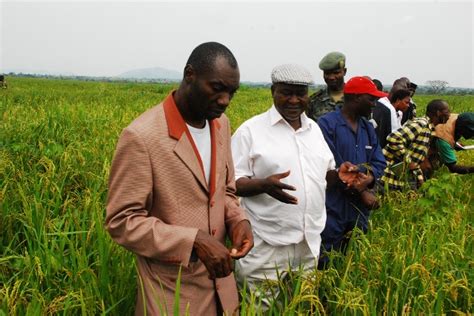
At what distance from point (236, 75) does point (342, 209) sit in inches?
57.5

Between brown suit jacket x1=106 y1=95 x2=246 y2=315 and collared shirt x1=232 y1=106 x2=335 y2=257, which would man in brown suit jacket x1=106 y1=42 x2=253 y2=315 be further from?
collared shirt x1=232 y1=106 x2=335 y2=257

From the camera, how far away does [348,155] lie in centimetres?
258

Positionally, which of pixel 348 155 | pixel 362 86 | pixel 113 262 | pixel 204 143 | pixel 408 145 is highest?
pixel 362 86

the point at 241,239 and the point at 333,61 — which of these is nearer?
the point at 241,239

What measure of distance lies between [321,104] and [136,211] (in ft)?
Answer: 8.40

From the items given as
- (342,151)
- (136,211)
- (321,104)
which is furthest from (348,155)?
(136,211)

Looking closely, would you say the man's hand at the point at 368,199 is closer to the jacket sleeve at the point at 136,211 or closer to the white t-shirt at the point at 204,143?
the white t-shirt at the point at 204,143

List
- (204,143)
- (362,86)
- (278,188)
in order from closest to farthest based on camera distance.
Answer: (204,143) < (278,188) < (362,86)

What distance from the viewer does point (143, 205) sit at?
4.25 feet

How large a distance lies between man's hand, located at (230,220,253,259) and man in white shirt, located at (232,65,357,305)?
0.49 m

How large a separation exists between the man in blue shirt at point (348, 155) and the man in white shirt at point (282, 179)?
0.38m

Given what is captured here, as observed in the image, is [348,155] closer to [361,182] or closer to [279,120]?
[361,182]

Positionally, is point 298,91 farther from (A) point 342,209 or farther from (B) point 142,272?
(B) point 142,272

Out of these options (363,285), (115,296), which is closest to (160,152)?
(115,296)
